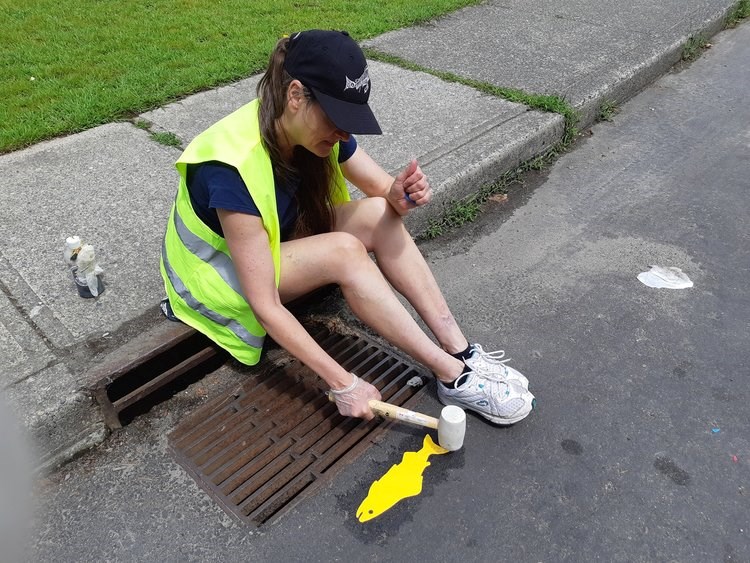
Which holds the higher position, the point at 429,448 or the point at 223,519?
the point at 223,519

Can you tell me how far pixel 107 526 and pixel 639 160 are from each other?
11.5 feet

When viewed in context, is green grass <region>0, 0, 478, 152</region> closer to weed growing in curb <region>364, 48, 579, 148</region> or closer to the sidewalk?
the sidewalk

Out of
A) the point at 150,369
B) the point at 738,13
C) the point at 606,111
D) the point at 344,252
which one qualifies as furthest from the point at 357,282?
the point at 738,13

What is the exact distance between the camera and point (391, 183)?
2.55m

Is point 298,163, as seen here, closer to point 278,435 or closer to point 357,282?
point 357,282

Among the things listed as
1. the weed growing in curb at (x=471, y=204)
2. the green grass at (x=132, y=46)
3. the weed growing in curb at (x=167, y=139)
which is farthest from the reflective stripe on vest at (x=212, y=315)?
the green grass at (x=132, y=46)

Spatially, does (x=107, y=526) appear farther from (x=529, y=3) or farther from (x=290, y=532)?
(x=529, y=3)

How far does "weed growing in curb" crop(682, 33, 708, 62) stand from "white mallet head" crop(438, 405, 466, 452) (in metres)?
4.58

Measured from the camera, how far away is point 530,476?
208 cm

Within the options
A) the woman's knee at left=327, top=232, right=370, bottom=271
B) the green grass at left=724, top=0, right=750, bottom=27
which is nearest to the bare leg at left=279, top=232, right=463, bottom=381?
the woman's knee at left=327, top=232, right=370, bottom=271

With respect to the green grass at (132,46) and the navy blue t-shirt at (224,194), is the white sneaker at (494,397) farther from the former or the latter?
Answer: the green grass at (132,46)

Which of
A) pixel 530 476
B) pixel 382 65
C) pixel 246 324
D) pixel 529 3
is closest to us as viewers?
pixel 530 476

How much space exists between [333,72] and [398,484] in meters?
1.28

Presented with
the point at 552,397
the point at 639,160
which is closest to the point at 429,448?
the point at 552,397
